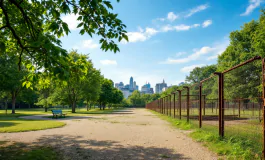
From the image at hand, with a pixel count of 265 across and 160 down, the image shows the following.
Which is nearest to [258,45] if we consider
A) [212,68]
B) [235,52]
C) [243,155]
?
[235,52]

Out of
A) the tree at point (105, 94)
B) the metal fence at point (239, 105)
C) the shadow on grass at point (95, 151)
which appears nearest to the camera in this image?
the shadow on grass at point (95, 151)

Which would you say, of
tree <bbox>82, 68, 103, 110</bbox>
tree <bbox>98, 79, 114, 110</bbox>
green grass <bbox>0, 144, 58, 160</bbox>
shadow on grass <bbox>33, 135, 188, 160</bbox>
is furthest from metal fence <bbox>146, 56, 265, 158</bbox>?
tree <bbox>98, 79, 114, 110</bbox>

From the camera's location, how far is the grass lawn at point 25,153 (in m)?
5.44

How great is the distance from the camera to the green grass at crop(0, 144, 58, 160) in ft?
17.9

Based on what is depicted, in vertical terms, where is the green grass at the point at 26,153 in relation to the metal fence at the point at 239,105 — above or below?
below

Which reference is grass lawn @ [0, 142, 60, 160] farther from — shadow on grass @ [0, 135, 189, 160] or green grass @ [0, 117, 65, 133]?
green grass @ [0, 117, 65, 133]

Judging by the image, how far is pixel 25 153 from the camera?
585cm

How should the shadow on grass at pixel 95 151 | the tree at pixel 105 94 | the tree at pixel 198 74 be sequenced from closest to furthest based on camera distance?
the shadow on grass at pixel 95 151 → the tree at pixel 105 94 → the tree at pixel 198 74

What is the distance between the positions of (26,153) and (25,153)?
0.03 metres

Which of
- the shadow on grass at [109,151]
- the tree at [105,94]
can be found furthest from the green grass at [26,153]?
the tree at [105,94]

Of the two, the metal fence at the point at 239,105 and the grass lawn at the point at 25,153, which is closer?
the grass lawn at the point at 25,153

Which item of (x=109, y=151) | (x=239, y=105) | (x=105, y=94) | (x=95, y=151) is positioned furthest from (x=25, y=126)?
(x=105, y=94)

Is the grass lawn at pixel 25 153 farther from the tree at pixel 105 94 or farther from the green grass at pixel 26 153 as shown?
the tree at pixel 105 94

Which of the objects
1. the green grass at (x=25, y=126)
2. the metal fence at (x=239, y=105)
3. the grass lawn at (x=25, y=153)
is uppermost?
the metal fence at (x=239, y=105)
